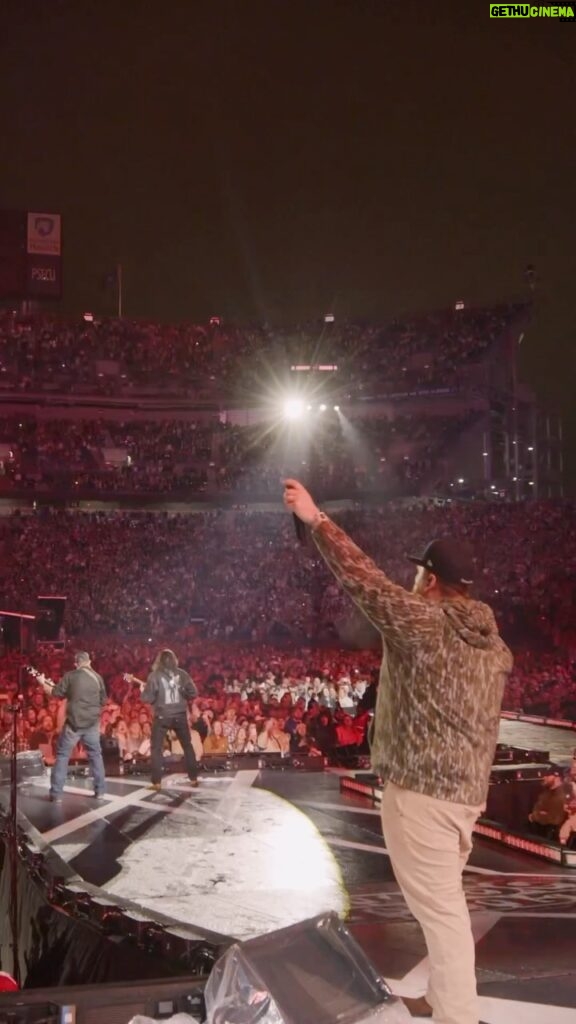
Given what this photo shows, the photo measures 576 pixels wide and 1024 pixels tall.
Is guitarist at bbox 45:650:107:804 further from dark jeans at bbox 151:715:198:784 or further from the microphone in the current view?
the microphone

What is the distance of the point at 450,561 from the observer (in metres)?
2.65

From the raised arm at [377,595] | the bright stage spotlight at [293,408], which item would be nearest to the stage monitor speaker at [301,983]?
the raised arm at [377,595]

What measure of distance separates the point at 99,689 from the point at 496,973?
4933 millimetres

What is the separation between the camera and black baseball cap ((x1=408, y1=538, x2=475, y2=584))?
8.68 feet

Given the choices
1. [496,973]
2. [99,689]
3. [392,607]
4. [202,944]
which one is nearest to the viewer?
[392,607]

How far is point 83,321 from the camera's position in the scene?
94.7 ft

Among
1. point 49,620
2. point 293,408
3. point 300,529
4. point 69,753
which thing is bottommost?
point 69,753

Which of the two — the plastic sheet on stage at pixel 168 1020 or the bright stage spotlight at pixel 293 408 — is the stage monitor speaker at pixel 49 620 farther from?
the plastic sheet on stage at pixel 168 1020

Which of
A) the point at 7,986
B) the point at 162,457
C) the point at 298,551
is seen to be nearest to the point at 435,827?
the point at 7,986

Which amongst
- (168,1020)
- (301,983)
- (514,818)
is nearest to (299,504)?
(301,983)

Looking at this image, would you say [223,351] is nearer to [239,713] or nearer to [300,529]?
[239,713]

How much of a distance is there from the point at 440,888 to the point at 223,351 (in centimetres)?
2714

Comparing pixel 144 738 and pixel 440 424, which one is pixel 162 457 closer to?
pixel 440 424

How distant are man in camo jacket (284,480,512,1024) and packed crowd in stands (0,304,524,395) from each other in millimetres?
24798
